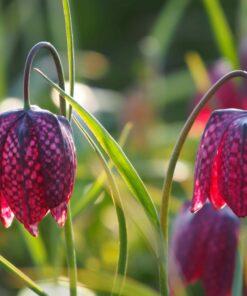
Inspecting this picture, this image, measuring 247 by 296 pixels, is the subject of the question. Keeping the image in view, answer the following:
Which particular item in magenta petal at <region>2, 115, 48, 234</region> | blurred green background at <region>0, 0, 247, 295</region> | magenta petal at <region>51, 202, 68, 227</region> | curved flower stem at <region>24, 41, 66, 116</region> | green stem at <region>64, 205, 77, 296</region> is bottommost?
blurred green background at <region>0, 0, 247, 295</region>

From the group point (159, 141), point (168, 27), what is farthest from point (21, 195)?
point (168, 27)

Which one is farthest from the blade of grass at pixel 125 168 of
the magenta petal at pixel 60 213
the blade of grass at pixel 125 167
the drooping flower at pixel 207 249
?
the drooping flower at pixel 207 249

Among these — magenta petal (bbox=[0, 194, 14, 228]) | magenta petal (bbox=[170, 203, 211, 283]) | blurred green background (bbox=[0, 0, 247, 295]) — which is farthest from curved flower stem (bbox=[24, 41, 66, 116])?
magenta petal (bbox=[170, 203, 211, 283])

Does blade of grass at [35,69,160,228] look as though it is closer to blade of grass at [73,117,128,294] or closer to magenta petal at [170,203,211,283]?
blade of grass at [73,117,128,294]

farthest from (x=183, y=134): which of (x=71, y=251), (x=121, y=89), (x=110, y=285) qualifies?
(x=121, y=89)

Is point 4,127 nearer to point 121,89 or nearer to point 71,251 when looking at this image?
point 71,251

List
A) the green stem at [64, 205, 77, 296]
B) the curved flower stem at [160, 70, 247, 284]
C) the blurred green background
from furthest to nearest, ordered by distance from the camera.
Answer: the blurred green background, the green stem at [64, 205, 77, 296], the curved flower stem at [160, 70, 247, 284]

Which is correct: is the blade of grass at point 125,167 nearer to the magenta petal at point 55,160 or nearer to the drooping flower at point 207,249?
the magenta petal at point 55,160
